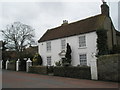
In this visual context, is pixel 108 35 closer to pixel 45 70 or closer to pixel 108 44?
pixel 108 44

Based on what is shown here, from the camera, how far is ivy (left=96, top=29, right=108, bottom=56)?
22.6 meters

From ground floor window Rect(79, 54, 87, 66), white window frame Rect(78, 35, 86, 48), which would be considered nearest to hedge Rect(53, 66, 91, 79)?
ground floor window Rect(79, 54, 87, 66)

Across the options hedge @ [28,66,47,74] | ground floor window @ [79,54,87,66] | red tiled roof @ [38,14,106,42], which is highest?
red tiled roof @ [38,14,106,42]

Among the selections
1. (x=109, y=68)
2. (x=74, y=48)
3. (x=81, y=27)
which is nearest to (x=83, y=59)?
(x=74, y=48)

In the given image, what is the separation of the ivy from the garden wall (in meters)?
6.86

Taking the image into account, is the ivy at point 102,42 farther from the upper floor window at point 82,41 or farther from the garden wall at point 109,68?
the garden wall at point 109,68

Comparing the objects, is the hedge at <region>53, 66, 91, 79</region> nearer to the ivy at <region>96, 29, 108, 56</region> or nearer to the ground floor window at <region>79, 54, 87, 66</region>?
the ground floor window at <region>79, 54, 87, 66</region>

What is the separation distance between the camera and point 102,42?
22766 mm

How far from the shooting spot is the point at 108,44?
81.0ft

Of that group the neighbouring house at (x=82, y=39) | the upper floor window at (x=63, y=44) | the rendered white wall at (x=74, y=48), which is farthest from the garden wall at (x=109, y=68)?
the upper floor window at (x=63, y=44)

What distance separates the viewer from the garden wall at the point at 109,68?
14242 mm

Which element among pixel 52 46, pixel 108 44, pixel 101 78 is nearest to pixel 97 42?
pixel 108 44

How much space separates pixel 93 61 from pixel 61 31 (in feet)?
51.5

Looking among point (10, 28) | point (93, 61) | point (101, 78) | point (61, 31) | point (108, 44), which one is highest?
point (10, 28)
